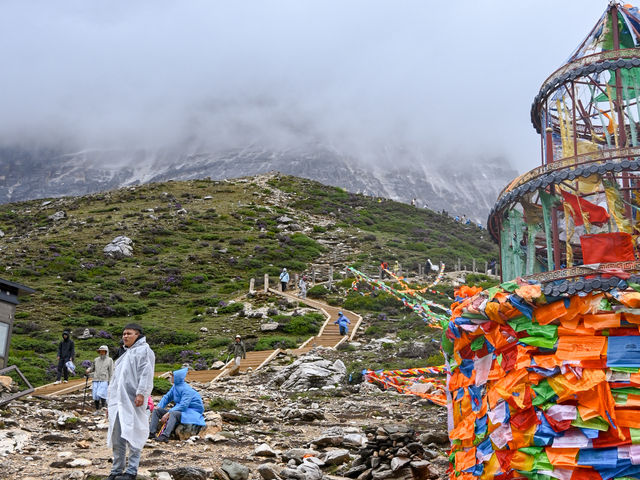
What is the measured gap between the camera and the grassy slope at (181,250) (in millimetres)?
33281

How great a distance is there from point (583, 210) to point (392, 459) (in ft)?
15.5

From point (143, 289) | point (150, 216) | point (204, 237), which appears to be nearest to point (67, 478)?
point (143, 289)

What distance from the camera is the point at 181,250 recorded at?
177ft

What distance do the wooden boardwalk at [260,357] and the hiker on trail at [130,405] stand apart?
11.9 metres

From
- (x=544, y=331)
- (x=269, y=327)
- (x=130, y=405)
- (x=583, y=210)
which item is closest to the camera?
(x=130, y=405)

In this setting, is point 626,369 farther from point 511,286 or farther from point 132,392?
point 132,392

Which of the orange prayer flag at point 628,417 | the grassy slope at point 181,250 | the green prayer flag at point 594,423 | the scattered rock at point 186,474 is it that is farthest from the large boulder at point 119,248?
the orange prayer flag at point 628,417

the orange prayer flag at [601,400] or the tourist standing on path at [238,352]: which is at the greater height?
the tourist standing on path at [238,352]

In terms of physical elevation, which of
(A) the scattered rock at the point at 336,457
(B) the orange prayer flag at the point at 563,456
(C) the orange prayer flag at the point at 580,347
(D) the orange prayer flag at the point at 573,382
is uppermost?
(C) the orange prayer flag at the point at 580,347

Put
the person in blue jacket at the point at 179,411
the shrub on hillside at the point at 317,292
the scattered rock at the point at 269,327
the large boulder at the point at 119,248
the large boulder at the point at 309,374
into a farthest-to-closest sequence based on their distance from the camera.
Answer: the large boulder at the point at 119,248 → the shrub on hillside at the point at 317,292 → the scattered rock at the point at 269,327 → the large boulder at the point at 309,374 → the person in blue jacket at the point at 179,411

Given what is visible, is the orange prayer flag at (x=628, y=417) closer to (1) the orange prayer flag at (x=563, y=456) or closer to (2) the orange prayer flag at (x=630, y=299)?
(1) the orange prayer flag at (x=563, y=456)

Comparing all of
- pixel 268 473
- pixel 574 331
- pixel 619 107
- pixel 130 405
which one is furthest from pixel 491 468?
pixel 619 107

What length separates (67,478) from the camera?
845cm

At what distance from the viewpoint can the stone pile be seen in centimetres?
959
